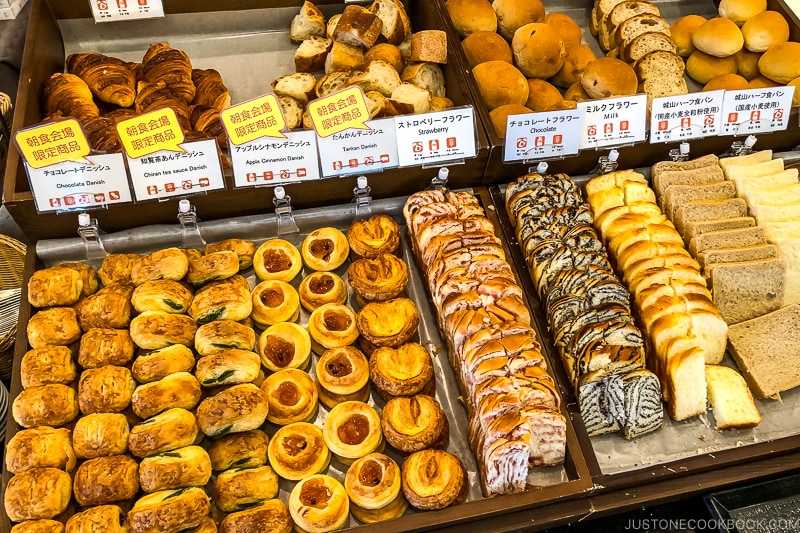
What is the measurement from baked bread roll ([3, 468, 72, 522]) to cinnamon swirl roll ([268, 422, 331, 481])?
68 centimetres

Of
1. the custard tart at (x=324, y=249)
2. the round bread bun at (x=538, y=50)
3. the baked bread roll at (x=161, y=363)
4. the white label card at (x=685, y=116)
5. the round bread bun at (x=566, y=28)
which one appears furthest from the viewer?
the round bread bun at (x=566, y=28)

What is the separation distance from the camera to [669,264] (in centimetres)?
271

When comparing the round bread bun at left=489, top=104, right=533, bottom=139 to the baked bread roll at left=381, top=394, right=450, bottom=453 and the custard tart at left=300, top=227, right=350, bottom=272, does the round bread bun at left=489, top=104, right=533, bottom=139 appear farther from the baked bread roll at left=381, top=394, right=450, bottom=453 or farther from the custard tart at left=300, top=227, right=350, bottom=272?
the baked bread roll at left=381, top=394, right=450, bottom=453

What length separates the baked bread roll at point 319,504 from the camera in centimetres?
216

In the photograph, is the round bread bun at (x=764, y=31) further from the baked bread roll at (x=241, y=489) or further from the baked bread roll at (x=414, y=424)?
the baked bread roll at (x=241, y=489)

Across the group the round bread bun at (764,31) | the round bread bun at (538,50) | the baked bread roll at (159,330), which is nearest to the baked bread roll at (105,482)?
the baked bread roll at (159,330)

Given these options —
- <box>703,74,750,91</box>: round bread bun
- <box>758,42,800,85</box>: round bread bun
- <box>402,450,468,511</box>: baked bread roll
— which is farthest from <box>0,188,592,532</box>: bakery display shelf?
<box>758,42,800,85</box>: round bread bun

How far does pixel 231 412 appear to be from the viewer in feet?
7.45

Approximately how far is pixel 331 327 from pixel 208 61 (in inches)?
74.3

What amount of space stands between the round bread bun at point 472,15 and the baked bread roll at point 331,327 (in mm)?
1801

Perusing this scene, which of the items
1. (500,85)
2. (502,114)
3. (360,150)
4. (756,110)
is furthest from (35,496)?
(756,110)

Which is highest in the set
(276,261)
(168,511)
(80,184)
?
(80,184)

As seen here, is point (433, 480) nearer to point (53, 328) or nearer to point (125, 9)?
point (53, 328)

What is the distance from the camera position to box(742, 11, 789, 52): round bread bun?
358 centimetres
